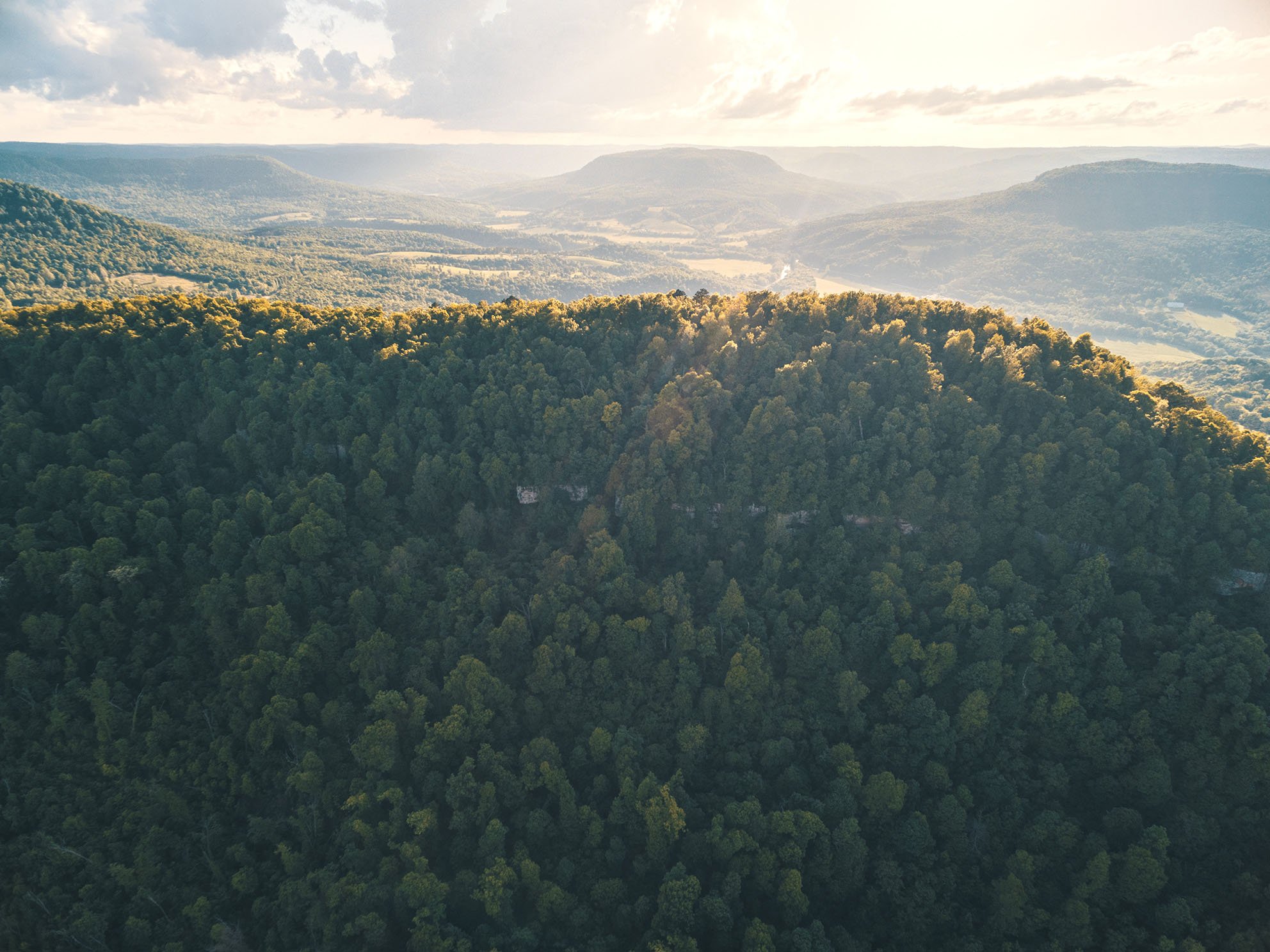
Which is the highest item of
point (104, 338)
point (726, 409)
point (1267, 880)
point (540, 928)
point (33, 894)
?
point (104, 338)

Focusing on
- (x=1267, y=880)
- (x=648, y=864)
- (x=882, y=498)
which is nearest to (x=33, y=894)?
(x=648, y=864)

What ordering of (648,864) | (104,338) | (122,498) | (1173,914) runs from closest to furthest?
1. (1173,914)
2. (648,864)
3. (122,498)
4. (104,338)

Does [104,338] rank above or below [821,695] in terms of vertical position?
above

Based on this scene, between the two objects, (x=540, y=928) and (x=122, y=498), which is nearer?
(x=540, y=928)

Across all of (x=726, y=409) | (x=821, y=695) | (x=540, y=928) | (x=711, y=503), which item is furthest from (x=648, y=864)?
(x=726, y=409)

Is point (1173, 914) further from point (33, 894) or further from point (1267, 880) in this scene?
point (33, 894)

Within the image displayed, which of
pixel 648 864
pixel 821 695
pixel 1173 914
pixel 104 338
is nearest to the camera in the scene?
pixel 1173 914
